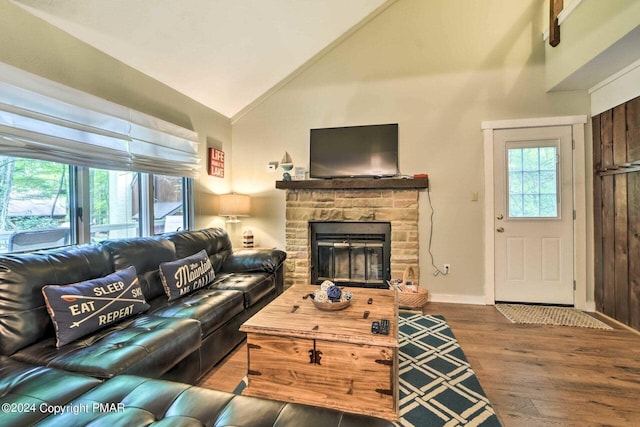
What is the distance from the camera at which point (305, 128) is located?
3969 millimetres

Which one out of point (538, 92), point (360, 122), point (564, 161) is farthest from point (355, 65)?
point (564, 161)

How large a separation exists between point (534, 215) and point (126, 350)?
3886 millimetres

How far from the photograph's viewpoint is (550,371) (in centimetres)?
204

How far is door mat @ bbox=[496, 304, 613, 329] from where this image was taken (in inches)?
112

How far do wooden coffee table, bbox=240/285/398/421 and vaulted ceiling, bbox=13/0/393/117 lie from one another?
7.88 feet

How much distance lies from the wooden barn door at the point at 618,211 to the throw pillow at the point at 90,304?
13.3 feet

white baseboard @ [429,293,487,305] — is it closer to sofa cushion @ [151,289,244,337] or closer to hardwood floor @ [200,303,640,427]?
hardwood floor @ [200,303,640,427]

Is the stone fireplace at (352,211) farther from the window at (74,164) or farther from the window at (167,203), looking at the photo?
the window at (74,164)

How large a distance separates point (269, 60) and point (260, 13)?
0.67 metres

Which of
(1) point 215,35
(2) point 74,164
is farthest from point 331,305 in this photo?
(1) point 215,35

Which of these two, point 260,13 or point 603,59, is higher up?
point 260,13

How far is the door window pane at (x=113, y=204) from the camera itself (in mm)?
2511

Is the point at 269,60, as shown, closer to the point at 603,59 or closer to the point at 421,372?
the point at 603,59

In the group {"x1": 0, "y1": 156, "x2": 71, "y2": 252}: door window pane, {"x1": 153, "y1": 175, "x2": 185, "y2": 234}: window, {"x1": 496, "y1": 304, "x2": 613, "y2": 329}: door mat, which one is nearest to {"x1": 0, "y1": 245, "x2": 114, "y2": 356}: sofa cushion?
{"x1": 0, "y1": 156, "x2": 71, "y2": 252}: door window pane
